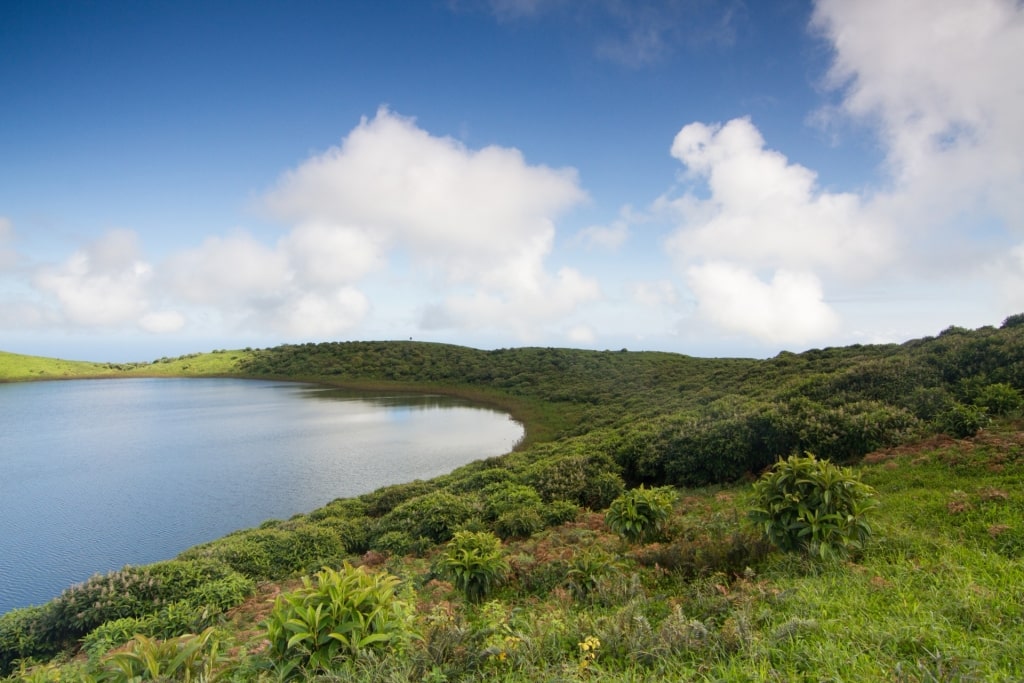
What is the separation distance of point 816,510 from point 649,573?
246 cm

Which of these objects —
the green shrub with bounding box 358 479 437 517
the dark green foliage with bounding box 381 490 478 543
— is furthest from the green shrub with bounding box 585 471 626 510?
the green shrub with bounding box 358 479 437 517

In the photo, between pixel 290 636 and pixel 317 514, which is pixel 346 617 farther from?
pixel 317 514

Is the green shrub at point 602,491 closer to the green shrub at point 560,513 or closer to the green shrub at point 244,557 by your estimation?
the green shrub at point 560,513

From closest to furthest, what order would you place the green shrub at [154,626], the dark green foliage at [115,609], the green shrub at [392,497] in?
the green shrub at [154,626]
the dark green foliage at [115,609]
the green shrub at [392,497]

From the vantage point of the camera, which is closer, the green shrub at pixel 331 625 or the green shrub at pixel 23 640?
the green shrub at pixel 331 625

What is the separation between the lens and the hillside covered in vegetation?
13.5ft

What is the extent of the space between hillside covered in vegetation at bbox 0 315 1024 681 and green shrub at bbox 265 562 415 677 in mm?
21

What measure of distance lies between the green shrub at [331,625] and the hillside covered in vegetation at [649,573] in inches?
0.8

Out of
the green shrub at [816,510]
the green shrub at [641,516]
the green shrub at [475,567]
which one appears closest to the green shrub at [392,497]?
the green shrub at [475,567]

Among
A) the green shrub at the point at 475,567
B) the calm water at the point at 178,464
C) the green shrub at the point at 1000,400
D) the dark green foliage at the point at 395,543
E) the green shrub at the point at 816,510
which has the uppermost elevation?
the green shrub at the point at 1000,400

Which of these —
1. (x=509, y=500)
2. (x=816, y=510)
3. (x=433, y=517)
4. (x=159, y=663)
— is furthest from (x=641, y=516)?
(x=159, y=663)

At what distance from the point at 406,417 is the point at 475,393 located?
1671 centimetres

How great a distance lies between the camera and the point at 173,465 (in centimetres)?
2561

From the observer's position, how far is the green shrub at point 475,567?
7352mm
